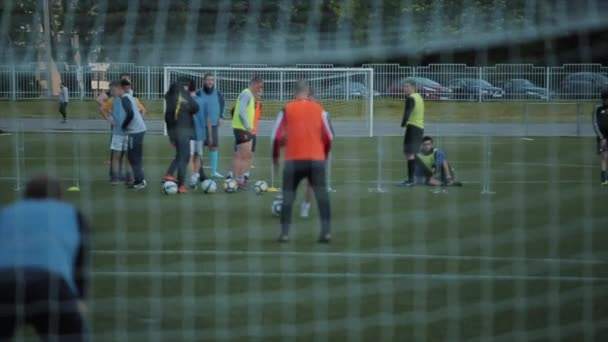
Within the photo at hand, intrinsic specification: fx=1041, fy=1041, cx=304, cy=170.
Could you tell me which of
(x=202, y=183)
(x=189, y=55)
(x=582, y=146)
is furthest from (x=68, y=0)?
(x=582, y=146)

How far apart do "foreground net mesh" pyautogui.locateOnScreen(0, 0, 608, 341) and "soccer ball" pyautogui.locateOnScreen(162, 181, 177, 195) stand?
0.72 feet

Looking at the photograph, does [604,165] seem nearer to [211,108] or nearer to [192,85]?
[211,108]

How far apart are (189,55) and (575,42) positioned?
203 centimetres

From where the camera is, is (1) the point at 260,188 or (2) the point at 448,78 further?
(1) the point at 260,188

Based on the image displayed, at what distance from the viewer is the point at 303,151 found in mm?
10977

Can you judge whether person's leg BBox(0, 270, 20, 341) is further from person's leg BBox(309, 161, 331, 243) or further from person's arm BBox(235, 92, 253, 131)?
person's arm BBox(235, 92, 253, 131)

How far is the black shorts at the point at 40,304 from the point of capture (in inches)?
211

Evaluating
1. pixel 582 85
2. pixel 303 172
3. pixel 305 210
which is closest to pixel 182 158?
pixel 305 210

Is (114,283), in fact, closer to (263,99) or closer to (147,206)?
(147,206)

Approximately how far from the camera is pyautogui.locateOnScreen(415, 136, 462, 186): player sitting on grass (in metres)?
16.9

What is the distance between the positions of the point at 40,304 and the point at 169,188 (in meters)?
9.91

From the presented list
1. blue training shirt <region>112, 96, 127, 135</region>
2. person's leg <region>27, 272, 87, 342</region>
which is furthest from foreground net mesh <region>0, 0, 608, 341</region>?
person's leg <region>27, 272, 87, 342</region>

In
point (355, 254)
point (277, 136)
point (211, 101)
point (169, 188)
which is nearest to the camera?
point (355, 254)

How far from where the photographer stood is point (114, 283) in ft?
29.2
